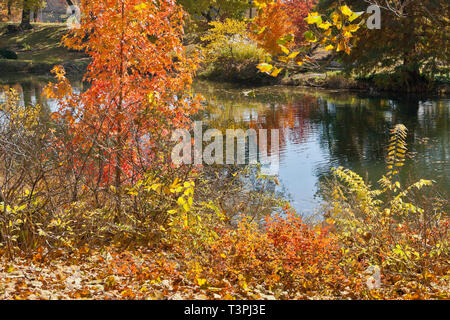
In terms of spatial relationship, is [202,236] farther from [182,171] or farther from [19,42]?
[19,42]

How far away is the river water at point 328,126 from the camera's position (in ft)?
39.4

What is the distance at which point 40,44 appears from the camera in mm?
50219

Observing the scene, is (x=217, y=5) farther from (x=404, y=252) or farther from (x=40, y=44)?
(x=404, y=252)

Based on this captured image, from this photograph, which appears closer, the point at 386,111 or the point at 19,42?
the point at 386,111

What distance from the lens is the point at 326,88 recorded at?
31.5 meters

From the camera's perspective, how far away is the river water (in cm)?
1202

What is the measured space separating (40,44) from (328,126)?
1568 inches

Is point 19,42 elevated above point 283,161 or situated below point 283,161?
above

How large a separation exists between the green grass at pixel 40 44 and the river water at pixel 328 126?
44.7ft

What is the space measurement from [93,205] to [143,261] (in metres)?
1.55

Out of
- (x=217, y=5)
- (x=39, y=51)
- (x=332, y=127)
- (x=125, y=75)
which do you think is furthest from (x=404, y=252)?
(x=39, y=51)

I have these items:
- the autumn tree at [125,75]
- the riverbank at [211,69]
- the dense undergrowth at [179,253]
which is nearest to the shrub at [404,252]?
the dense undergrowth at [179,253]

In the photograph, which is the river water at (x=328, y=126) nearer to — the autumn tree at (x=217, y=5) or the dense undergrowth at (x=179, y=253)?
the dense undergrowth at (x=179, y=253)
